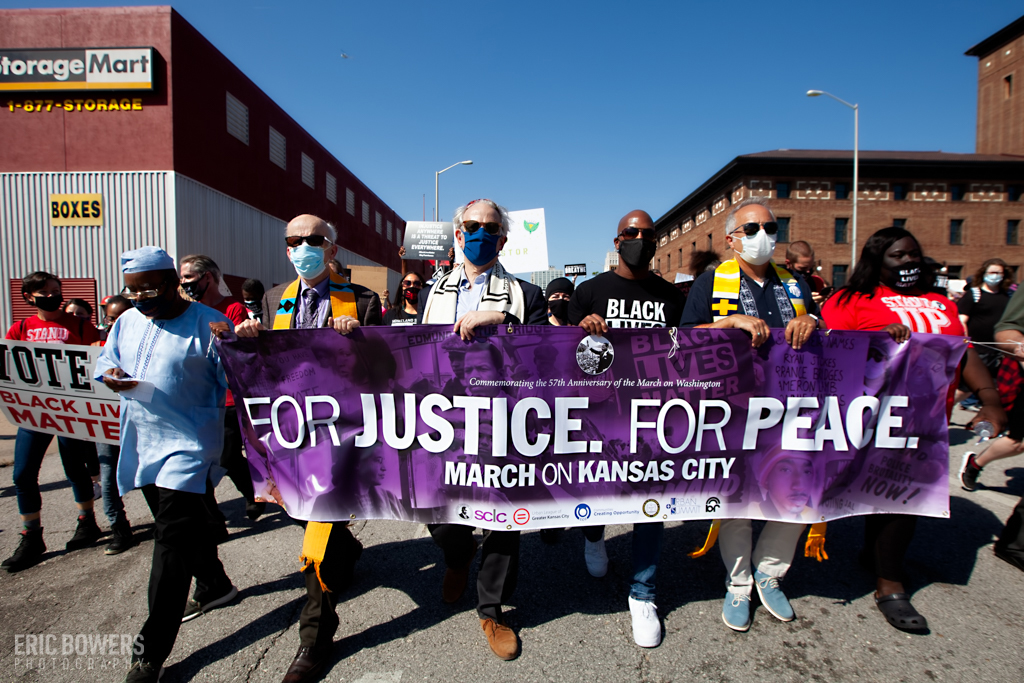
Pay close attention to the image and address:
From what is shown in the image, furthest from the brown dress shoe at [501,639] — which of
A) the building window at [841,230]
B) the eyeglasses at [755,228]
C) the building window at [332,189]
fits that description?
the building window at [841,230]

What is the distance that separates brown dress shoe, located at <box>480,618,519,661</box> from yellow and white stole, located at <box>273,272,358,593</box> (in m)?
0.87

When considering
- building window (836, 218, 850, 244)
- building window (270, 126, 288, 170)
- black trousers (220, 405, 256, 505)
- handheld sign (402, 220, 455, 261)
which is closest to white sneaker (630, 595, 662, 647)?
black trousers (220, 405, 256, 505)

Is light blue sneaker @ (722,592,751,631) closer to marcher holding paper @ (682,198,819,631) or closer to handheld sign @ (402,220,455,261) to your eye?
marcher holding paper @ (682,198,819,631)

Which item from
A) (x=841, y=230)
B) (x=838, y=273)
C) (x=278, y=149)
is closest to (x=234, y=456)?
(x=278, y=149)

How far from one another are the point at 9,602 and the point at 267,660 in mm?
1772

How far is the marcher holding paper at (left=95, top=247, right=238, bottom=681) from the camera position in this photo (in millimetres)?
2325

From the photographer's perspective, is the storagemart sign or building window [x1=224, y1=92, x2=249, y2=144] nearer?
the storagemart sign

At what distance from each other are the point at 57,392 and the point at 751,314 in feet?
14.4

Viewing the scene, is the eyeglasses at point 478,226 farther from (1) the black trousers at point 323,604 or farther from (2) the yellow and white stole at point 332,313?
(1) the black trousers at point 323,604

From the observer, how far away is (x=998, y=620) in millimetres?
2631

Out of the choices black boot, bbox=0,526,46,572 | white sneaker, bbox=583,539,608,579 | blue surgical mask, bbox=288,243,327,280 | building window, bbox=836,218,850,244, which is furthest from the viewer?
building window, bbox=836,218,850,244

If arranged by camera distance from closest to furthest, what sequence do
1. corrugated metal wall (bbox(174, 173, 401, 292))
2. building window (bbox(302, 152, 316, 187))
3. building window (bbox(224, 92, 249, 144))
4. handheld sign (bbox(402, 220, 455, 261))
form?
handheld sign (bbox(402, 220, 455, 261)) < corrugated metal wall (bbox(174, 173, 401, 292)) < building window (bbox(224, 92, 249, 144)) < building window (bbox(302, 152, 316, 187))

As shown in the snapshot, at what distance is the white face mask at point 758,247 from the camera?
8.86 ft

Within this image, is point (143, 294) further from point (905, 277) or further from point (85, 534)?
point (905, 277)
